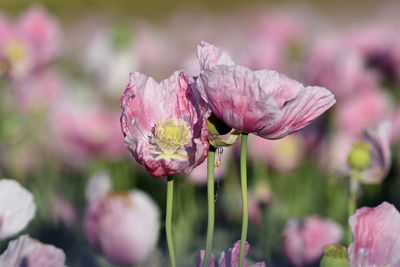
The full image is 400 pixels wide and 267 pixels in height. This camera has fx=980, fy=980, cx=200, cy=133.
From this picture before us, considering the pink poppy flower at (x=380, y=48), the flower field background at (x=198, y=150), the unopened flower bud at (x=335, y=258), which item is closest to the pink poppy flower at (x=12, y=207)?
the flower field background at (x=198, y=150)

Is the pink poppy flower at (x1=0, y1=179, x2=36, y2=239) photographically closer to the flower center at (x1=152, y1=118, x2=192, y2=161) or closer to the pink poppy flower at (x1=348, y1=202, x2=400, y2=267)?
the flower center at (x1=152, y1=118, x2=192, y2=161)

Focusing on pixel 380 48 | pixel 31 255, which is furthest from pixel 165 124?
pixel 380 48

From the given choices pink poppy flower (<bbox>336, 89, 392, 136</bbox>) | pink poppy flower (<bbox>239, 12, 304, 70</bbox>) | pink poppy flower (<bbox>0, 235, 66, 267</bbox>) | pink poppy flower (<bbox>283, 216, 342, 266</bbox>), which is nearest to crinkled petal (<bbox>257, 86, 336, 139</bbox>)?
pink poppy flower (<bbox>0, 235, 66, 267</bbox>)

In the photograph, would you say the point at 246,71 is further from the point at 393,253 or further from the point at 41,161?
the point at 41,161

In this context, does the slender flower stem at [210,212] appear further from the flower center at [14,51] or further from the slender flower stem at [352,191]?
the flower center at [14,51]

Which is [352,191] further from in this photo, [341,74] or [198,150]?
[341,74]

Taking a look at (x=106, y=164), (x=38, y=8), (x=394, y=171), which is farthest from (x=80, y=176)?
(x=394, y=171)
